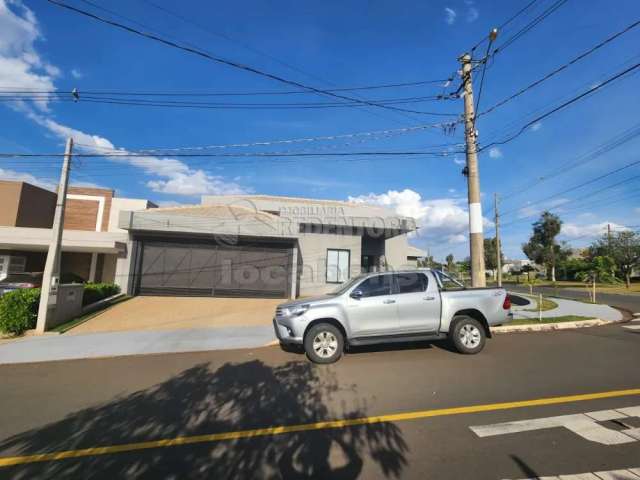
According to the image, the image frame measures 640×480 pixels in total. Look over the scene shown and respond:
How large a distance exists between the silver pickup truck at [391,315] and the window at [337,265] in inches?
448

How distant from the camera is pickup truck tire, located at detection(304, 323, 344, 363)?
20.4ft

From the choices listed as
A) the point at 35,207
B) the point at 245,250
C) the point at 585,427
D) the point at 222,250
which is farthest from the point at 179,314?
the point at 35,207

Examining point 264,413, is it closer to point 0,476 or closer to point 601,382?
point 0,476

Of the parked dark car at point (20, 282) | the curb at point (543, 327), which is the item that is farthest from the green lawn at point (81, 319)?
the curb at point (543, 327)

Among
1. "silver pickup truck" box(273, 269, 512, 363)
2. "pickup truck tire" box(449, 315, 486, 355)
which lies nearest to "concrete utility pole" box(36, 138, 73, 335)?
"silver pickup truck" box(273, 269, 512, 363)

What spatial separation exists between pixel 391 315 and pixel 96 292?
12407 millimetres

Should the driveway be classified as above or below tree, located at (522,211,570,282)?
below

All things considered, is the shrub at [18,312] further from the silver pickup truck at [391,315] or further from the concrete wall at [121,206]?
the concrete wall at [121,206]

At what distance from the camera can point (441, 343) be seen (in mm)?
7637

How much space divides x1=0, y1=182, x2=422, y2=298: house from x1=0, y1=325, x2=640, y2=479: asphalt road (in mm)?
9733

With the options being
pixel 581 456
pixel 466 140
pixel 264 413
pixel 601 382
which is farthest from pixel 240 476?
pixel 466 140

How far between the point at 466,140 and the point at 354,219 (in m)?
8.53

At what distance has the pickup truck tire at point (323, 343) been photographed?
621 centimetres

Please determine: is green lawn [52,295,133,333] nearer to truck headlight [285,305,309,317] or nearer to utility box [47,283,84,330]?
utility box [47,283,84,330]
